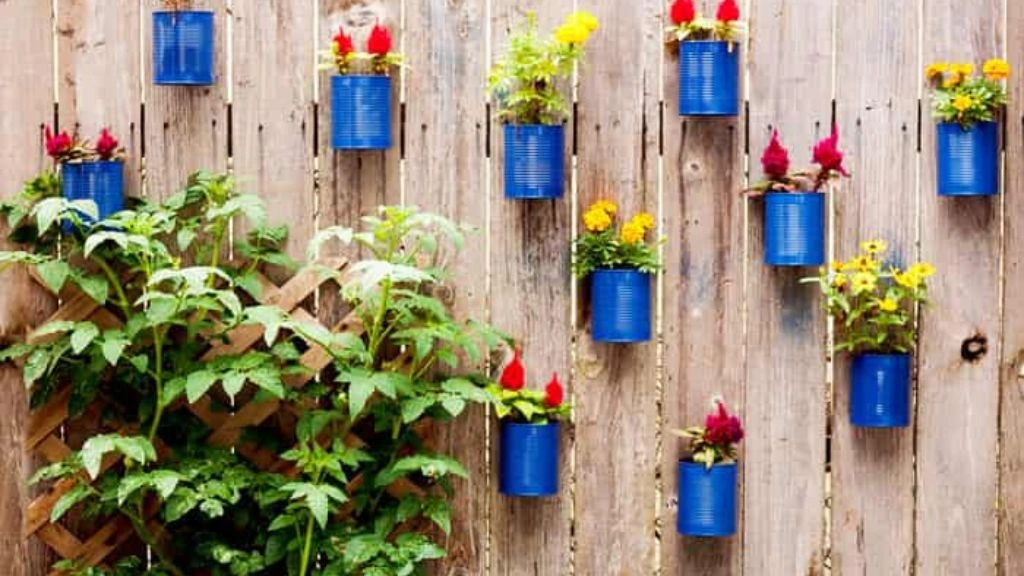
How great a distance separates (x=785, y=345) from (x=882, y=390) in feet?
0.86

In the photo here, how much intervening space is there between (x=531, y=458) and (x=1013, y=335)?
120cm

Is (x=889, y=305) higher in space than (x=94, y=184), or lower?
lower

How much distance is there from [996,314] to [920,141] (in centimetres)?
46

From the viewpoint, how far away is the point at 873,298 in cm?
370

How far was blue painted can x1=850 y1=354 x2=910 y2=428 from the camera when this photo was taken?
3.65 metres

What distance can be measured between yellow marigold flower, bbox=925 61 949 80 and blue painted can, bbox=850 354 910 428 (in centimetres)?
67

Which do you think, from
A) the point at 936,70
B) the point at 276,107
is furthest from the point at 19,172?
the point at 936,70

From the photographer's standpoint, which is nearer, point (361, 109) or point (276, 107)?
point (361, 109)

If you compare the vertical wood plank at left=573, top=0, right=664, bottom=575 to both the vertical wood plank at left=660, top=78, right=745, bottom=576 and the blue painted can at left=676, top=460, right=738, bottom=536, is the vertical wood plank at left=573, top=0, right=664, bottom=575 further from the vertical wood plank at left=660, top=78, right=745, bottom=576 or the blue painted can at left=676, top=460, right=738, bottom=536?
the blue painted can at left=676, top=460, right=738, bottom=536

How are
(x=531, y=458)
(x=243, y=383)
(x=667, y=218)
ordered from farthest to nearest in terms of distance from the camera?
(x=667, y=218) → (x=531, y=458) → (x=243, y=383)

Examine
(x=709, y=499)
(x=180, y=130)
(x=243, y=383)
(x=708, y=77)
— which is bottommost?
(x=709, y=499)

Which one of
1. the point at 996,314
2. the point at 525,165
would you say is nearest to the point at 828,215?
the point at 996,314

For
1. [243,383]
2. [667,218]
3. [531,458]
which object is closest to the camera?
[243,383]

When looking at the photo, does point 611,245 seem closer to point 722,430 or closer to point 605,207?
point 605,207
